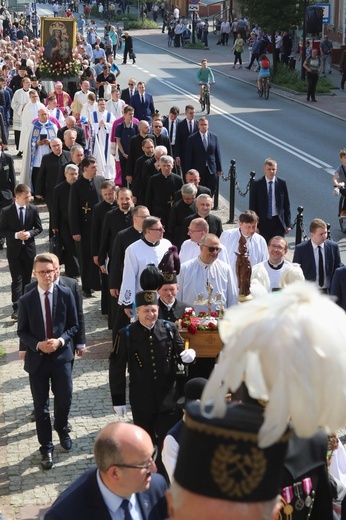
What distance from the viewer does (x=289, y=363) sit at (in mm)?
2904

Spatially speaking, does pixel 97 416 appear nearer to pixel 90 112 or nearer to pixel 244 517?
pixel 244 517

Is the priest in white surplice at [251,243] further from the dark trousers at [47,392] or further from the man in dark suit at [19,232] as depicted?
the man in dark suit at [19,232]

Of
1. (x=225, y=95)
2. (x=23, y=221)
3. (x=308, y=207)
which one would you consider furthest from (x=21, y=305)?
(x=225, y=95)

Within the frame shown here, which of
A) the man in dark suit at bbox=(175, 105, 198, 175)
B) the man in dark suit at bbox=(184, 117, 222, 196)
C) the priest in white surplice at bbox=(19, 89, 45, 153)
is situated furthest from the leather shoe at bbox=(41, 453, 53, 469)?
the priest in white surplice at bbox=(19, 89, 45, 153)

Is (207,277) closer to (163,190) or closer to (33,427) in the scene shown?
(33,427)

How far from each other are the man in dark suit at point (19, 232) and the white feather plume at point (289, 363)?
36.8ft

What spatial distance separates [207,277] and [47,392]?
2.09 m

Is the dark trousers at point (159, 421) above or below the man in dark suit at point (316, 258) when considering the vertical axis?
below

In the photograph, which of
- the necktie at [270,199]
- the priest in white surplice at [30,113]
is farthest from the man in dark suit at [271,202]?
the priest in white surplice at [30,113]

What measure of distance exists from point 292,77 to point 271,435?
43.0 metres

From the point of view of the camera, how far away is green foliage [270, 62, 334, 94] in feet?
140

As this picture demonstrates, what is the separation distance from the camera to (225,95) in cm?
4294

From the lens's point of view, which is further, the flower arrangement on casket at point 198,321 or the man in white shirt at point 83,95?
the man in white shirt at point 83,95

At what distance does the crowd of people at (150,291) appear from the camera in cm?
307
